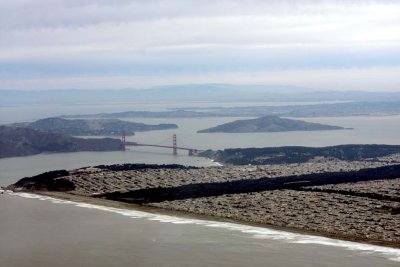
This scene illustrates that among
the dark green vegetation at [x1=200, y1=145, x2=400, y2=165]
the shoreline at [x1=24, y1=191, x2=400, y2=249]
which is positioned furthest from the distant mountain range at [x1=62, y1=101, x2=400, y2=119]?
the shoreline at [x1=24, y1=191, x2=400, y2=249]

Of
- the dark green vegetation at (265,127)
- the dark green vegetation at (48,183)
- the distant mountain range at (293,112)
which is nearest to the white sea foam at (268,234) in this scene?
Answer: the dark green vegetation at (48,183)

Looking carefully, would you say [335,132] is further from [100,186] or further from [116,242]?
[116,242]

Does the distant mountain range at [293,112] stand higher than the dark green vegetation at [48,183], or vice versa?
the distant mountain range at [293,112]

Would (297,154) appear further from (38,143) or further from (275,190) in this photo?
(38,143)

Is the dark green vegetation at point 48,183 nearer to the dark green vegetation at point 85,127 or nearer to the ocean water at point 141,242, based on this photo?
the ocean water at point 141,242

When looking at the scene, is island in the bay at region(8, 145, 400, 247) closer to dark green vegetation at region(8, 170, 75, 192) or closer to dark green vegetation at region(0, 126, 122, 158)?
dark green vegetation at region(8, 170, 75, 192)
